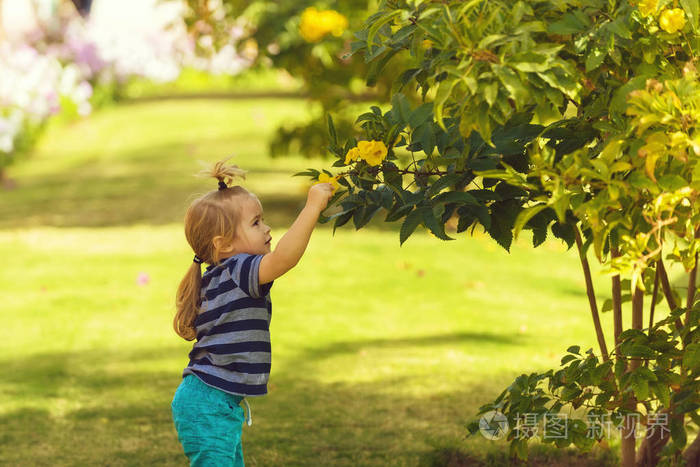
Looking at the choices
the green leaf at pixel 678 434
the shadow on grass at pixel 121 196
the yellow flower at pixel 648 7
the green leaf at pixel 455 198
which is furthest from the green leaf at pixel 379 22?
the shadow on grass at pixel 121 196

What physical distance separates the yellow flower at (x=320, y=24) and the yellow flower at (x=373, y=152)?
5.40m

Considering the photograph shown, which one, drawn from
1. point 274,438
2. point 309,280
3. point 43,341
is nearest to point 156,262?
point 309,280

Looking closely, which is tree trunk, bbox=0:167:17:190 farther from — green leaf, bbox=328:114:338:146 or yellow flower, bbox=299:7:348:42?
green leaf, bbox=328:114:338:146

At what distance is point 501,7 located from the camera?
227 cm

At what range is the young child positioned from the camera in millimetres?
2910

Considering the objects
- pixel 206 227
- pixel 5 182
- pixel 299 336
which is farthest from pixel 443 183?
pixel 5 182

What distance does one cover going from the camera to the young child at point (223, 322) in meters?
2.91

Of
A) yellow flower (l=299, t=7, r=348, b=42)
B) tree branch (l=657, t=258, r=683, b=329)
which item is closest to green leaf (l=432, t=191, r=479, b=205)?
tree branch (l=657, t=258, r=683, b=329)

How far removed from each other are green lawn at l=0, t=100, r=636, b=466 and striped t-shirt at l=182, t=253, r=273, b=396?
1085mm

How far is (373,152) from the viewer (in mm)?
2613

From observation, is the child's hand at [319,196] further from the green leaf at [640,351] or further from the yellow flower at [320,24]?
the yellow flower at [320,24]

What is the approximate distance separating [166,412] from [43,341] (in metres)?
1.55

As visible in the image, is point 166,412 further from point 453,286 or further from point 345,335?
point 453,286

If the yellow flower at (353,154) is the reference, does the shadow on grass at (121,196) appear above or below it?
above
